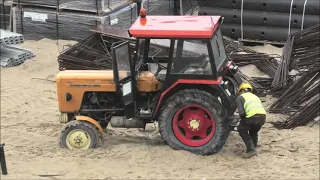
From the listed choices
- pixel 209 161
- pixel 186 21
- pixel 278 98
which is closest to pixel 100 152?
pixel 209 161

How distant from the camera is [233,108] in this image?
8.69m

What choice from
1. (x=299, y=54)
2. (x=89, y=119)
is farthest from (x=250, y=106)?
(x=299, y=54)

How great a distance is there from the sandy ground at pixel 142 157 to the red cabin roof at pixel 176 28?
190 cm

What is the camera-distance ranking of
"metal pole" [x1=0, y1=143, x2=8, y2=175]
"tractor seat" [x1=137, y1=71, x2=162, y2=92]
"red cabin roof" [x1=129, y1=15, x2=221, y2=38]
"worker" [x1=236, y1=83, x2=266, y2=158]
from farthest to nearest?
"tractor seat" [x1=137, y1=71, x2=162, y2=92], "worker" [x1=236, y1=83, x2=266, y2=158], "red cabin roof" [x1=129, y1=15, x2=221, y2=38], "metal pole" [x1=0, y1=143, x2=8, y2=175]

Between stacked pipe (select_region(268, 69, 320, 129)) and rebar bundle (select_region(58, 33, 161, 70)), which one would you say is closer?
stacked pipe (select_region(268, 69, 320, 129))

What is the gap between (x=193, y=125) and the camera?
8.52 metres

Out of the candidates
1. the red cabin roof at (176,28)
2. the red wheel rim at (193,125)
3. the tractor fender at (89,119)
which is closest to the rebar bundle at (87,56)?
the tractor fender at (89,119)

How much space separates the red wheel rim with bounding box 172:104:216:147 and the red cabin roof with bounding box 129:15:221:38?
3.94 ft

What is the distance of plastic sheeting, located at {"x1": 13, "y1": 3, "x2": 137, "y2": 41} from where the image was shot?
1505cm

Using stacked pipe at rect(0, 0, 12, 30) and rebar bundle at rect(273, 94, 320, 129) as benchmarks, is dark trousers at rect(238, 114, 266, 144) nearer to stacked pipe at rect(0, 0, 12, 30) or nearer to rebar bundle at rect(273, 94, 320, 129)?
rebar bundle at rect(273, 94, 320, 129)

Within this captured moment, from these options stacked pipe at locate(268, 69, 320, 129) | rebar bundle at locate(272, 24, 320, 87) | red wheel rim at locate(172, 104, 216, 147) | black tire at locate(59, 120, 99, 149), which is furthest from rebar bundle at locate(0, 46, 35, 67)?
red wheel rim at locate(172, 104, 216, 147)

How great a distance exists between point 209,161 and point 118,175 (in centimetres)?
152

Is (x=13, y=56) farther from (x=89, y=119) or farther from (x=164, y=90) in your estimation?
(x=164, y=90)

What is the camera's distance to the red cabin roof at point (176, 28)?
803cm
